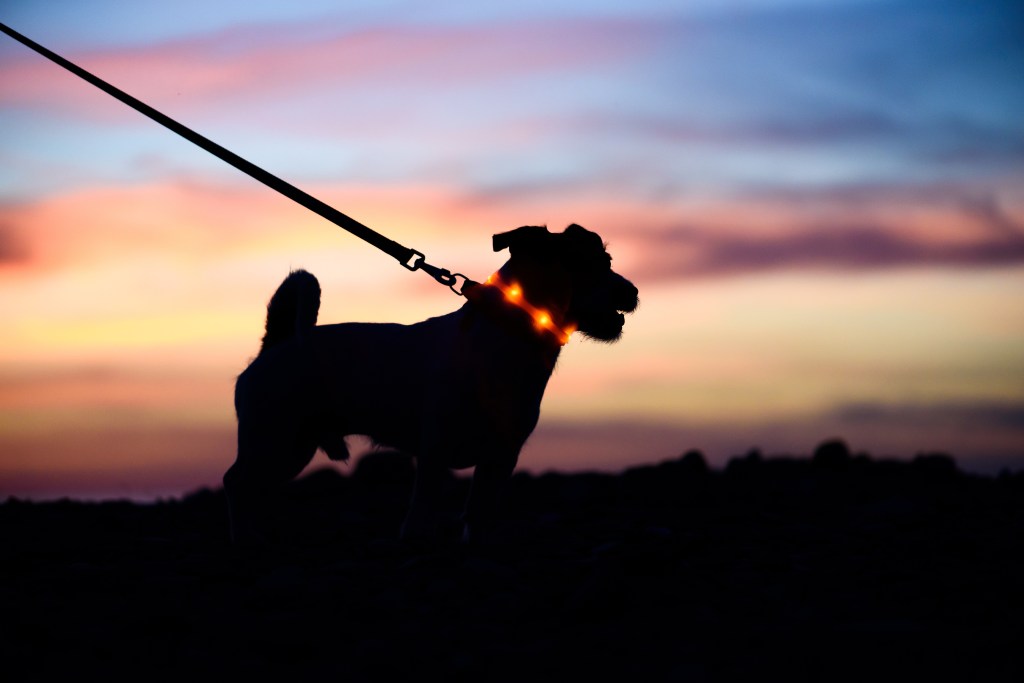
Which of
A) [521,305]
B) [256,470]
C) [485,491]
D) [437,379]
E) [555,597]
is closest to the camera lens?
[555,597]

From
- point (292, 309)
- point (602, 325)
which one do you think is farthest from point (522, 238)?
point (292, 309)

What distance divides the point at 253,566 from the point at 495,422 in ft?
6.05

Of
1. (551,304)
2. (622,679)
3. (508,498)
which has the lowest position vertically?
(622,679)

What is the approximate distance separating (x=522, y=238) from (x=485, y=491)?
1.74 m

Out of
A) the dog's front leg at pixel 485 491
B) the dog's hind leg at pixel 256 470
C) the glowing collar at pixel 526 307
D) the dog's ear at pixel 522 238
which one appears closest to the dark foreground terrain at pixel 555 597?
the dog's front leg at pixel 485 491

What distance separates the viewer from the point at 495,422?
728 centimetres

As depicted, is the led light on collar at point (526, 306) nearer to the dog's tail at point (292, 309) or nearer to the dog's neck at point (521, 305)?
the dog's neck at point (521, 305)

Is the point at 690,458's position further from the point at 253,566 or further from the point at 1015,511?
the point at 253,566

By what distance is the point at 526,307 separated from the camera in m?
7.22

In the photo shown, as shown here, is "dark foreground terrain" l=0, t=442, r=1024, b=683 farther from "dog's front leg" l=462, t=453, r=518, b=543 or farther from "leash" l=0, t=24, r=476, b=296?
"leash" l=0, t=24, r=476, b=296

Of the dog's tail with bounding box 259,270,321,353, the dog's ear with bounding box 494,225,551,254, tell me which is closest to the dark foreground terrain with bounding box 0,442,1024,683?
the dog's tail with bounding box 259,270,321,353

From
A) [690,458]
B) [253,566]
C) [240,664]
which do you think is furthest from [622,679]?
[690,458]

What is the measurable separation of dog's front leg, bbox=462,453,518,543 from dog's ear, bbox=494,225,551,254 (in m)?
1.42

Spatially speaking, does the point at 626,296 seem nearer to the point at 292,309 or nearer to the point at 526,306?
the point at 526,306
